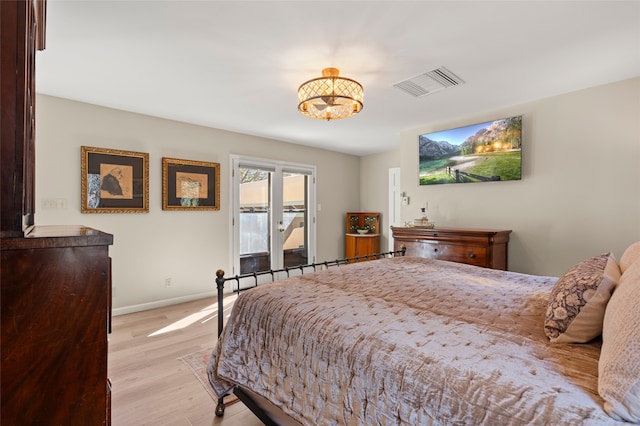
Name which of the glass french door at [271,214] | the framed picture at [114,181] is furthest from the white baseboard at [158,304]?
the framed picture at [114,181]

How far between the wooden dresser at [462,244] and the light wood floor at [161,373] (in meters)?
2.29

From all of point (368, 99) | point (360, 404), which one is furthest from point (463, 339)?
point (368, 99)

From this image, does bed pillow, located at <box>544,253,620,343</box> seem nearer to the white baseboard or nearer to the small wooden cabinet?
the white baseboard

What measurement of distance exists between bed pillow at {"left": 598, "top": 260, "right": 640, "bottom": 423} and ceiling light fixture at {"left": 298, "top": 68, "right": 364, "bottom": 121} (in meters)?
1.94

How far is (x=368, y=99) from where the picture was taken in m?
3.13

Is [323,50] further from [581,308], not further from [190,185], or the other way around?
[190,185]

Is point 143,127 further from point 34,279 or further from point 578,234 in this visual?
point 578,234

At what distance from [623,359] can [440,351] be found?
424mm

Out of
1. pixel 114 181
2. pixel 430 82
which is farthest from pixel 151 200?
pixel 430 82

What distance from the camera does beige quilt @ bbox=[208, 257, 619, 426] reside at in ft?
2.58

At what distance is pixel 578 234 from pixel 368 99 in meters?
2.45

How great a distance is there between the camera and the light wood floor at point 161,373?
1788 millimetres

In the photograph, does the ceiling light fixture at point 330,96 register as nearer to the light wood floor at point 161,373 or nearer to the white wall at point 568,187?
the white wall at point 568,187

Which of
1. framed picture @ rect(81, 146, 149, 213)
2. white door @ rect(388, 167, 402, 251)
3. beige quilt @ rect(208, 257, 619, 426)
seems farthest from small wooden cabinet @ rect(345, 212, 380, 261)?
beige quilt @ rect(208, 257, 619, 426)
